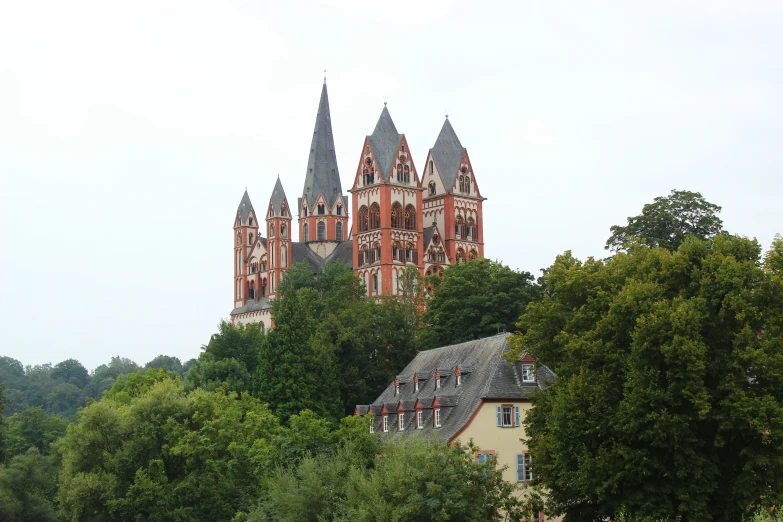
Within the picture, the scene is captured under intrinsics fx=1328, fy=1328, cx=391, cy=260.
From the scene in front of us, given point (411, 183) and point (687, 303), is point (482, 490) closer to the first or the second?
point (687, 303)

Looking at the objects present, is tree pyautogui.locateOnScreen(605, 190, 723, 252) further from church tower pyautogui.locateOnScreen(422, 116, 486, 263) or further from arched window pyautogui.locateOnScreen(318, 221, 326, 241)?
arched window pyautogui.locateOnScreen(318, 221, 326, 241)

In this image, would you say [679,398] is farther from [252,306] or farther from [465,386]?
[252,306]

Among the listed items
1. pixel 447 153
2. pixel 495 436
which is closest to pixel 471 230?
pixel 447 153

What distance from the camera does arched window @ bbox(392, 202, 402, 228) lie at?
506 ft

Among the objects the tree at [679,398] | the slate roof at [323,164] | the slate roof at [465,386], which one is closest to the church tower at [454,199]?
the slate roof at [323,164]

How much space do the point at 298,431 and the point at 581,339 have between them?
14.0m

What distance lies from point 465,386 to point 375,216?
88.1 metres

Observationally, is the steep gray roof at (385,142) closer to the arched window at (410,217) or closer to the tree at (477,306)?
the arched window at (410,217)

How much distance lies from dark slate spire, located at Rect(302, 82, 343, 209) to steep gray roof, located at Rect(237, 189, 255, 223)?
885 centimetres

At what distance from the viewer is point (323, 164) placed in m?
175

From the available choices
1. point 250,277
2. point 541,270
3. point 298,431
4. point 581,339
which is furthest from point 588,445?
point 250,277

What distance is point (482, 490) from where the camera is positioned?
4731 cm

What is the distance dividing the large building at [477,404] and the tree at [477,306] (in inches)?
714

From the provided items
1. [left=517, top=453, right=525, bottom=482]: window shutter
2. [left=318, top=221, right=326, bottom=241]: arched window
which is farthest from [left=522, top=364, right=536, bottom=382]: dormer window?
[left=318, top=221, right=326, bottom=241]: arched window
